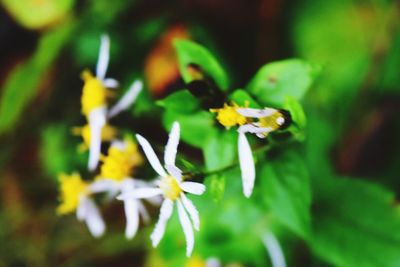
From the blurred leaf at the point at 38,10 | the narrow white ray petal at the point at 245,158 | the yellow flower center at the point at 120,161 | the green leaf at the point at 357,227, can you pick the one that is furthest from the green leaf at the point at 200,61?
the blurred leaf at the point at 38,10

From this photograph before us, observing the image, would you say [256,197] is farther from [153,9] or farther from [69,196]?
[153,9]

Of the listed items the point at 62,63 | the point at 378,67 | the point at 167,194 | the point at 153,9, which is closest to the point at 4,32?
the point at 62,63

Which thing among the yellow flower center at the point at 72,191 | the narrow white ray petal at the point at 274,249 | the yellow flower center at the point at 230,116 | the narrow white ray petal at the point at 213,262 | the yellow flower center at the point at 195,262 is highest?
the yellow flower center at the point at 230,116

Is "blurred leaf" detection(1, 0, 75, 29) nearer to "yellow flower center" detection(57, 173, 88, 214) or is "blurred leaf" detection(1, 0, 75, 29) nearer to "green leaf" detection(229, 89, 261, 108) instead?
"yellow flower center" detection(57, 173, 88, 214)

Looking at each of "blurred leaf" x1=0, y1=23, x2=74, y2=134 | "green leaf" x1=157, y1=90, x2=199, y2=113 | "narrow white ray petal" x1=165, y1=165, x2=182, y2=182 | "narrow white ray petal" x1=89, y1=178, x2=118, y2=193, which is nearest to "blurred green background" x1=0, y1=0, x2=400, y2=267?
"blurred leaf" x1=0, y1=23, x2=74, y2=134

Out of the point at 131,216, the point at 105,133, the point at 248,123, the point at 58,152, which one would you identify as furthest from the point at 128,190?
the point at 58,152

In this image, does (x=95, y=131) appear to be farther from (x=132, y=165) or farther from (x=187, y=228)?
(x=187, y=228)

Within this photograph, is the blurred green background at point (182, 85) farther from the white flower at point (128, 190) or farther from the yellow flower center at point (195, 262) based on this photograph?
the white flower at point (128, 190)
